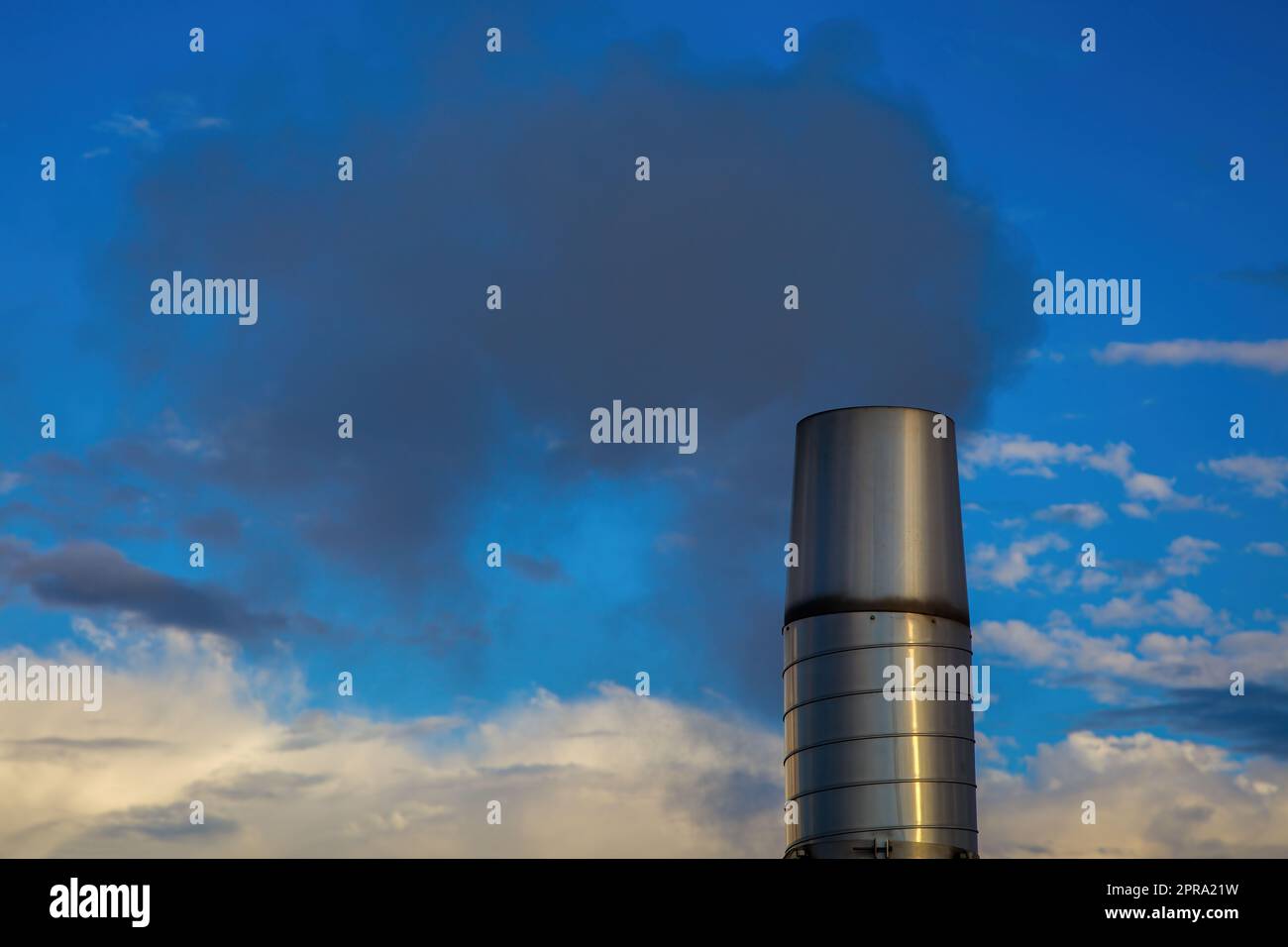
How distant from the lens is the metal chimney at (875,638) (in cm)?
2944

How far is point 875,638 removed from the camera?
2994 centimetres

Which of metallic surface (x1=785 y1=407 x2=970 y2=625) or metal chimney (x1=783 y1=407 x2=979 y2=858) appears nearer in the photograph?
metal chimney (x1=783 y1=407 x2=979 y2=858)

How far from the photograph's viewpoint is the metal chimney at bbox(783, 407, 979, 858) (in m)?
29.4
